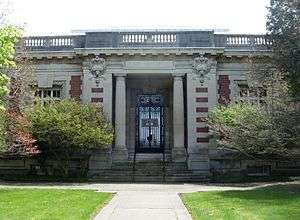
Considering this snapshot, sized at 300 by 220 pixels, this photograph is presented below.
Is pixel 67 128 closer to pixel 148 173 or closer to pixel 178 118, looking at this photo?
pixel 148 173

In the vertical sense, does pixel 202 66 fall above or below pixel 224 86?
above

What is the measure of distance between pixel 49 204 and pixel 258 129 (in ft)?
31.7

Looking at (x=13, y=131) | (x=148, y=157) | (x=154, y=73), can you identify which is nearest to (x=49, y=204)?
(x=13, y=131)

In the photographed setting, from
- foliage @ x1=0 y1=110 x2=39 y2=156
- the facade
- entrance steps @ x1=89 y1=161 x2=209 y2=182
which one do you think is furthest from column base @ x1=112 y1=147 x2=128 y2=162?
foliage @ x1=0 y1=110 x2=39 y2=156

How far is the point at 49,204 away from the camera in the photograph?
48.0 ft

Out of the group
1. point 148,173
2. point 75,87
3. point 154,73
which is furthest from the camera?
point 75,87

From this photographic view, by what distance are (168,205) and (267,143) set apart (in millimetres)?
7180

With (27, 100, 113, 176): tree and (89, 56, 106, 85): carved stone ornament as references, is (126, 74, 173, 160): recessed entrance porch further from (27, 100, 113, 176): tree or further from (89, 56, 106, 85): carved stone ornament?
(27, 100, 113, 176): tree

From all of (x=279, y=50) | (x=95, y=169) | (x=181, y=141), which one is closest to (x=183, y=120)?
(x=181, y=141)

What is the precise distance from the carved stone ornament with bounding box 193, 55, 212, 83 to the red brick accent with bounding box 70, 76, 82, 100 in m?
6.76

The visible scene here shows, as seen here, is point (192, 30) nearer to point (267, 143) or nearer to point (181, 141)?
point (181, 141)

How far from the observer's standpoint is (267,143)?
2053cm

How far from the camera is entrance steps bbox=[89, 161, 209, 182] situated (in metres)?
26.2

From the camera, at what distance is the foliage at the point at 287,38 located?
741 inches
